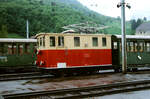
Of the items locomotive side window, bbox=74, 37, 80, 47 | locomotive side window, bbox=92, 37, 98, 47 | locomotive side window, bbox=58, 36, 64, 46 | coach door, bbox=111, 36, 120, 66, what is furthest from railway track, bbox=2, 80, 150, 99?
coach door, bbox=111, 36, 120, 66

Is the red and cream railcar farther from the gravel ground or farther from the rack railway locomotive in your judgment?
the gravel ground

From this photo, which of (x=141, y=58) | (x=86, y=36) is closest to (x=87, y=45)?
(x=86, y=36)

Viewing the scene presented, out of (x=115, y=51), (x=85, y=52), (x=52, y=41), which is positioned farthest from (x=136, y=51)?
(x=52, y=41)

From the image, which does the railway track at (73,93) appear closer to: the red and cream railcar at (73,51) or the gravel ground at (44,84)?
the gravel ground at (44,84)

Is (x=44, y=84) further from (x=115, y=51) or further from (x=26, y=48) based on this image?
(x=26, y=48)

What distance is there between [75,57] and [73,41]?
1.14 m

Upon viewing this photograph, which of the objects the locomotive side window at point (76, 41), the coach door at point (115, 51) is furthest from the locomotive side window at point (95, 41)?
the coach door at point (115, 51)

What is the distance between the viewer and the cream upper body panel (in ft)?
49.1

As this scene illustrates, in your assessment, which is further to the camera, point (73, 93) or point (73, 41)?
point (73, 41)

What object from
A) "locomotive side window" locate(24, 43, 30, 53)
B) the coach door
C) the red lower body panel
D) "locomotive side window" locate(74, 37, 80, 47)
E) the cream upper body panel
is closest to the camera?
the red lower body panel

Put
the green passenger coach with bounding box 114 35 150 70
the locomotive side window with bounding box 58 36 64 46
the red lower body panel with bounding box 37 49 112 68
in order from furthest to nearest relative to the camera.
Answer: the green passenger coach with bounding box 114 35 150 70, the locomotive side window with bounding box 58 36 64 46, the red lower body panel with bounding box 37 49 112 68

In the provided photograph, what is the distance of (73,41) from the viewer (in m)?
15.6

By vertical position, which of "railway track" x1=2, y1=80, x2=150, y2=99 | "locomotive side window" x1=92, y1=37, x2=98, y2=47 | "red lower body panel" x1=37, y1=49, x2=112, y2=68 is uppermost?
"locomotive side window" x1=92, y1=37, x2=98, y2=47

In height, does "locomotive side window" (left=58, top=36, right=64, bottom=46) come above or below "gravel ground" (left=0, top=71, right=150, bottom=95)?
above
